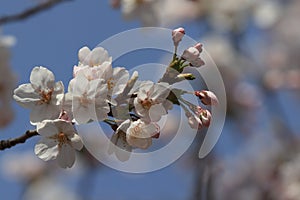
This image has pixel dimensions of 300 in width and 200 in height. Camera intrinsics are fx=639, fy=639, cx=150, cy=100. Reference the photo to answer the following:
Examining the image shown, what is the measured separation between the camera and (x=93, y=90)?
1.09 m

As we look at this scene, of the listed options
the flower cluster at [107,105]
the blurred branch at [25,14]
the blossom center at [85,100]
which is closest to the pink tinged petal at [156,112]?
the flower cluster at [107,105]

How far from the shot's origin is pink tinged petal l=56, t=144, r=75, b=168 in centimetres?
111

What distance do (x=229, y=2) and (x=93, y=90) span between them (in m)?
3.18

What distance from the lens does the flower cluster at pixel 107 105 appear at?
108 centimetres

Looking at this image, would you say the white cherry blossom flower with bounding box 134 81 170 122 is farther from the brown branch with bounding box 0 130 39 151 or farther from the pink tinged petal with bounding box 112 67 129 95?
the brown branch with bounding box 0 130 39 151

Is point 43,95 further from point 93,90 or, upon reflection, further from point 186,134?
point 186,134

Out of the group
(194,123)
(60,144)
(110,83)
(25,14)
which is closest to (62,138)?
(60,144)

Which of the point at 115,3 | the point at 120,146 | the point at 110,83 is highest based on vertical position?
the point at 110,83

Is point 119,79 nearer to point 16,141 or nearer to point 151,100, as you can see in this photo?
point 151,100

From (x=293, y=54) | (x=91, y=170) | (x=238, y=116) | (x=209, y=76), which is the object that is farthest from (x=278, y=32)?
(x=209, y=76)

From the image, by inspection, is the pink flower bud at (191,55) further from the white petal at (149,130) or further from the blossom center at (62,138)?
the blossom center at (62,138)

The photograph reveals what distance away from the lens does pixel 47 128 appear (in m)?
1.08

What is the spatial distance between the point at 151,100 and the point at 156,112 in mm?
34

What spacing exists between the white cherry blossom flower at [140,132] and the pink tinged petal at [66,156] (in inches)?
4.2
